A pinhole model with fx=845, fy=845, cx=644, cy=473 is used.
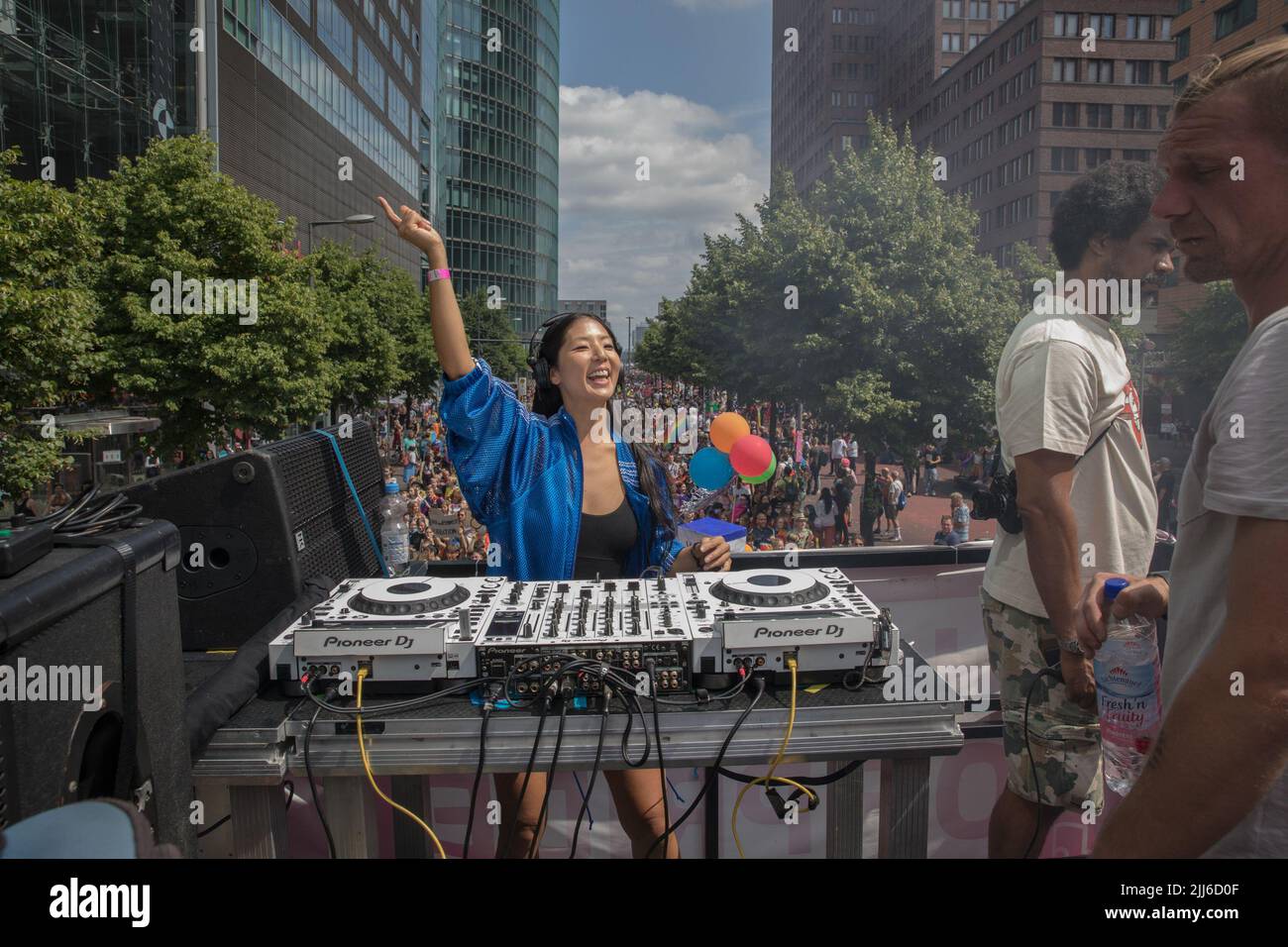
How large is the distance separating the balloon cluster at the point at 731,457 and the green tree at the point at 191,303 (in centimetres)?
1244

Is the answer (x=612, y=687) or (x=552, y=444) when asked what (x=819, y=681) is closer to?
(x=612, y=687)

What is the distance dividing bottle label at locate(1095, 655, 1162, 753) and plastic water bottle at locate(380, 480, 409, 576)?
2461mm

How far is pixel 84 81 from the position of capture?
23.4m

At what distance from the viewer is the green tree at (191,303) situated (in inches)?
658

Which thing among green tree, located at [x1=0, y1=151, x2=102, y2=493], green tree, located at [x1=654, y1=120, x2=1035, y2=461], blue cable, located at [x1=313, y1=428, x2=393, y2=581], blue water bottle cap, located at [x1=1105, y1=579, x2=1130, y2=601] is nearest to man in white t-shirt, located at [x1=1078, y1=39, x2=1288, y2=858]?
blue water bottle cap, located at [x1=1105, y1=579, x2=1130, y2=601]

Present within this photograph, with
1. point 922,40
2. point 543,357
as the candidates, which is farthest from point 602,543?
point 922,40

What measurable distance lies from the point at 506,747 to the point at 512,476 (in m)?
1.20

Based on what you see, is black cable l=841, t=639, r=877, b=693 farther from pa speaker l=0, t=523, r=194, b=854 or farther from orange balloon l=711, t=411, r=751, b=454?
orange balloon l=711, t=411, r=751, b=454

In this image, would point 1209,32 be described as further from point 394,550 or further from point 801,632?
point 801,632

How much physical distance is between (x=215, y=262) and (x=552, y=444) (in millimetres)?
17887

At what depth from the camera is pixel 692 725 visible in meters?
1.85

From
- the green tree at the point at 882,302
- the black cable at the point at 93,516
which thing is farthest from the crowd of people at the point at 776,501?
the black cable at the point at 93,516

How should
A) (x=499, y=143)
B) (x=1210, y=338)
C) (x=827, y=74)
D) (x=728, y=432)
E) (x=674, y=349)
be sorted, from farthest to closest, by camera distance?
1. (x=499, y=143)
2. (x=827, y=74)
3. (x=674, y=349)
4. (x=1210, y=338)
5. (x=728, y=432)

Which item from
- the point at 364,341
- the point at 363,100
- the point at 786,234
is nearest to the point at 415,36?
the point at 363,100
